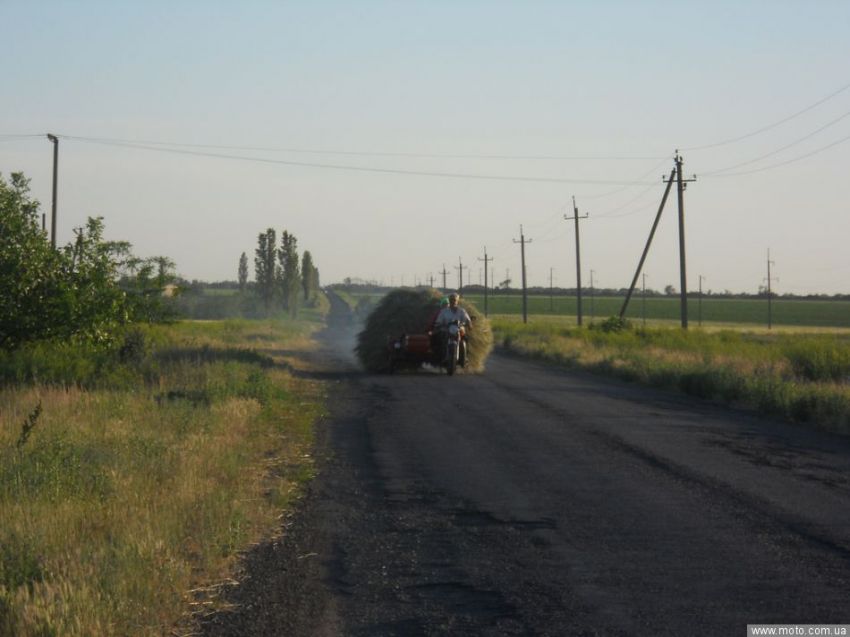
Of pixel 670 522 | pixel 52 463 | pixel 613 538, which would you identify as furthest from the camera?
pixel 52 463

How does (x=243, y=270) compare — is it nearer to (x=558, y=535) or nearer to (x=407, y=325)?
(x=407, y=325)

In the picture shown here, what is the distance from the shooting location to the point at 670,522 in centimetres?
869

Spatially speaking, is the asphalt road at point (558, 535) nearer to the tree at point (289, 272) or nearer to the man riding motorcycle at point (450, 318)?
the man riding motorcycle at point (450, 318)

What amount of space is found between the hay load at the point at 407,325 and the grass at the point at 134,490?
707 cm

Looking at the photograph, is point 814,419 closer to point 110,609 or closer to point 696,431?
point 696,431

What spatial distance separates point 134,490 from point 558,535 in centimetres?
388

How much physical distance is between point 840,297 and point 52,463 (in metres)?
193

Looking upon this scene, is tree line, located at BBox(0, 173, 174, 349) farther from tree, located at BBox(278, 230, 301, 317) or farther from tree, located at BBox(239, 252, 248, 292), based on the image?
tree, located at BBox(239, 252, 248, 292)

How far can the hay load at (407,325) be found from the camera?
27.1 metres

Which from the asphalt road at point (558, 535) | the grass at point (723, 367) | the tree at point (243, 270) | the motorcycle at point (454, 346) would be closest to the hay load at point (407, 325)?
the motorcycle at point (454, 346)

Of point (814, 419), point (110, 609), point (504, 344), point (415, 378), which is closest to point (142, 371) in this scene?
point (415, 378)

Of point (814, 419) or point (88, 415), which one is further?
point (814, 419)

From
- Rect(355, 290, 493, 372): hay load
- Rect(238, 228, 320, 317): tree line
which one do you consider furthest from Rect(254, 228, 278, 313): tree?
Rect(355, 290, 493, 372): hay load

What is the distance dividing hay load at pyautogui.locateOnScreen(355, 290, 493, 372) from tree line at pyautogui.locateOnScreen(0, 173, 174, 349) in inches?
295
